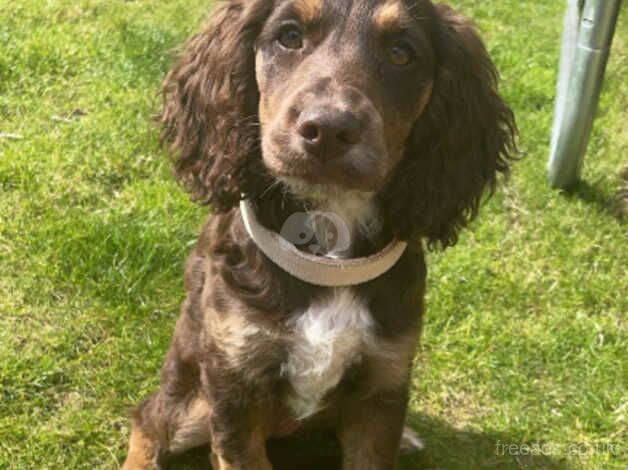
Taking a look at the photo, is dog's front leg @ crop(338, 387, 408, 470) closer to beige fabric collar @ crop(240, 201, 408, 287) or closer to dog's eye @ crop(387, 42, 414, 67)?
beige fabric collar @ crop(240, 201, 408, 287)

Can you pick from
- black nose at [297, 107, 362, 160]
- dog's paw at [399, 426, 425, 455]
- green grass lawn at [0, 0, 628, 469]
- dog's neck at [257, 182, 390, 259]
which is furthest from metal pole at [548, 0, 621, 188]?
black nose at [297, 107, 362, 160]

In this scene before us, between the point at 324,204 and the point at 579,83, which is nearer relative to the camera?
the point at 324,204

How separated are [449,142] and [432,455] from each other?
1.45 meters

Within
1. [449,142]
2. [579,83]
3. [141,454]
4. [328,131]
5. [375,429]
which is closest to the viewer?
[328,131]

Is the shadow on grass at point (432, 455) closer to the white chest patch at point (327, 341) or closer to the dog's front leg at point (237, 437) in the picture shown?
the dog's front leg at point (237, 437)

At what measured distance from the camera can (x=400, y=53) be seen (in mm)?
3008

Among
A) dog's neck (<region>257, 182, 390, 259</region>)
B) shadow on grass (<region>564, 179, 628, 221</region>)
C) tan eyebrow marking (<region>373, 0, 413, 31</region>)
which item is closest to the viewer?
tan eyebrow marking (<region>373, 0, 413, 31</region>)

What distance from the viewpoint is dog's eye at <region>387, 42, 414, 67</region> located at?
2.99m

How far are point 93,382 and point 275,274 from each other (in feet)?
4.33

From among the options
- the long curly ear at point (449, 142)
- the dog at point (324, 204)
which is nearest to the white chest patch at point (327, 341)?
the dog at point (324, 204)

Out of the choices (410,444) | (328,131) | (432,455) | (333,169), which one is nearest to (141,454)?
(410,444)

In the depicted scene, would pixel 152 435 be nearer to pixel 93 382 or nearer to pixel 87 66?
pixel 93 382

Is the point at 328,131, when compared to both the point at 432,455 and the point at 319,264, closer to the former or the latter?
the point at 319,264

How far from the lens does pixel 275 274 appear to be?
10.3ft
